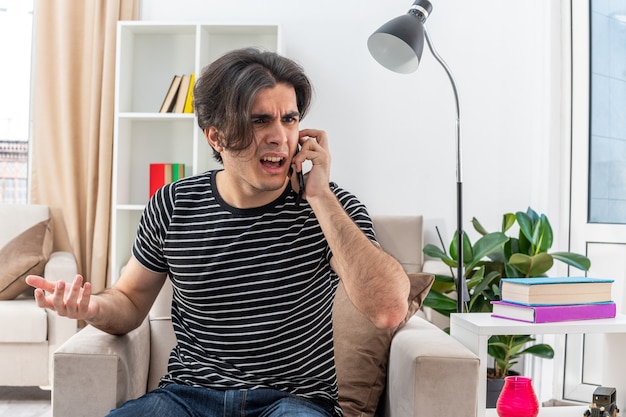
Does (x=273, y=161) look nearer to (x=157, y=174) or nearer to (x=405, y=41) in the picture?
(x=405, y=41)

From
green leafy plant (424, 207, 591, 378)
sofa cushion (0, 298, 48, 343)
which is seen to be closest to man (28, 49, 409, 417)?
green leafy plant (424, 207, 591, 378)

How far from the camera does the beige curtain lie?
3869 mm

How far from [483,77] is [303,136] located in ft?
7.32

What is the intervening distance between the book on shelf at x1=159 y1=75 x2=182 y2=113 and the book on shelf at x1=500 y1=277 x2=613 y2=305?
84.3 inches

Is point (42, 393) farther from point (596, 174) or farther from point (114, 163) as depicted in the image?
point (596, 174)

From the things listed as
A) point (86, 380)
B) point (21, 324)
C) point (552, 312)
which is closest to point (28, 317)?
point (21, 324)

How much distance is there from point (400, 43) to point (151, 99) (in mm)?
1859

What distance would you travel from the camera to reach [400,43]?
241 cm

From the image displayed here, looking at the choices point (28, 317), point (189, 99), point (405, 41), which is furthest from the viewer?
point (189, 99)

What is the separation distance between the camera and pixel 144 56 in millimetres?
3928

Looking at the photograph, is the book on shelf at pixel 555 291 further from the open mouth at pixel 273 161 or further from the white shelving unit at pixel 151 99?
the white shelving unit at pixel 151 99

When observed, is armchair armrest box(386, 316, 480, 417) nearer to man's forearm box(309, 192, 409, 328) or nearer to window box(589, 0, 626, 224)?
man's forearm box(309, 192, 409, 328)

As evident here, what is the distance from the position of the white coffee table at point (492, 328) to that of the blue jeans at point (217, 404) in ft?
1.54

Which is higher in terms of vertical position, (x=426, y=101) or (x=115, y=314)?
(x=426, y=101)
